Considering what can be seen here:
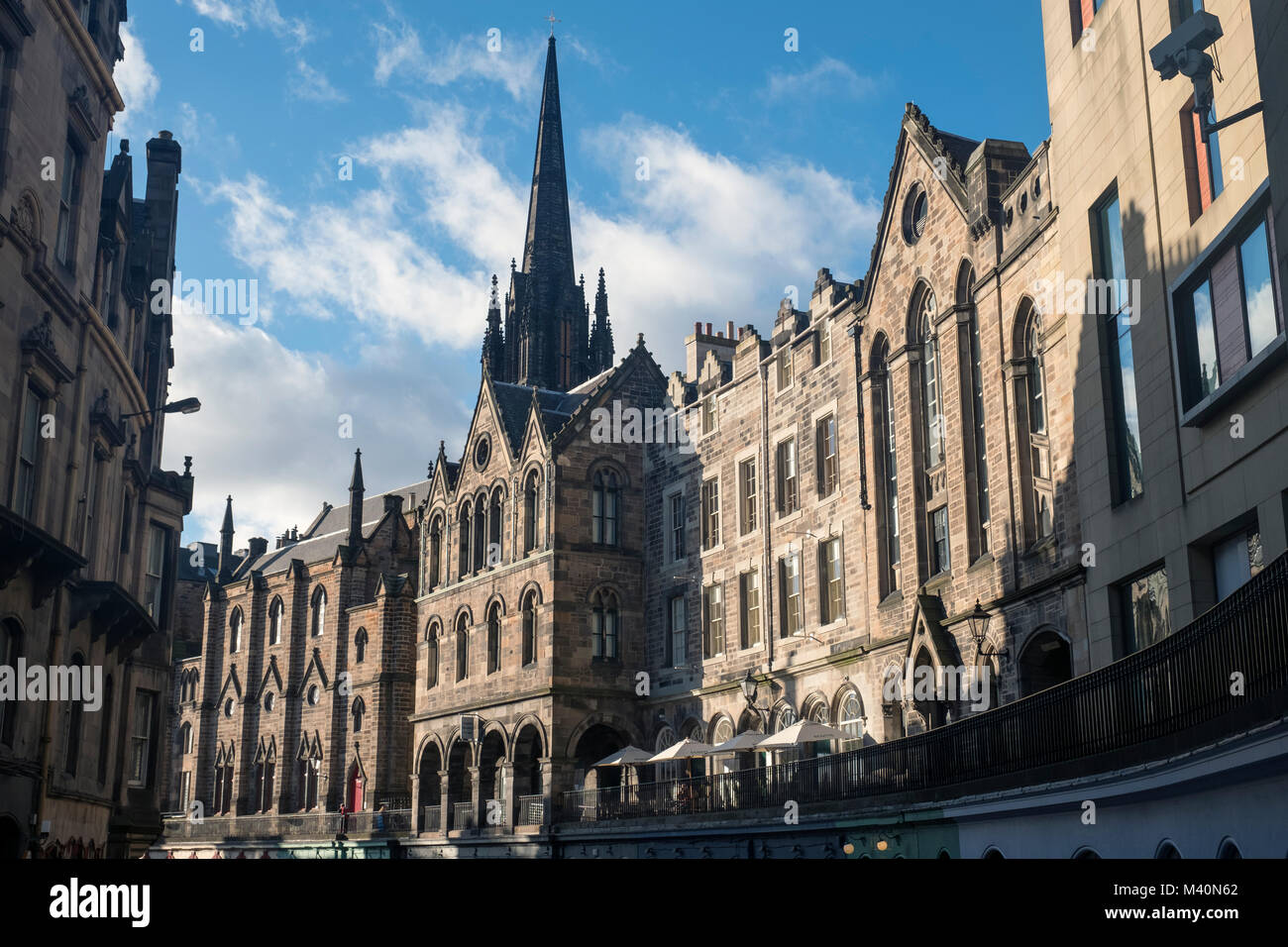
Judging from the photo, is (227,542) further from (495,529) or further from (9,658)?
(9,658)

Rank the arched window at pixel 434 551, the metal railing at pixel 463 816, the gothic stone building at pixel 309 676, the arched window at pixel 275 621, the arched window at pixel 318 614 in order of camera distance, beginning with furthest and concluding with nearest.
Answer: the arched window at pixel 275 621, the arched window at pixel 318 614, the gothic stone building at pixel 309 676, the arched window at pixel 434 551, the metal railing at pixel 463 816

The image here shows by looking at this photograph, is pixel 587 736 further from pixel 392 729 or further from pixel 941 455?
pixel 941 455

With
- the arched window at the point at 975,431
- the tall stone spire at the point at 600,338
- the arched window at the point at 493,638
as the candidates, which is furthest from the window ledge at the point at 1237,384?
the tall stone spire at the point at 600,338

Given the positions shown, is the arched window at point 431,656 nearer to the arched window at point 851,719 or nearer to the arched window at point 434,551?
the arched window at point 434,551

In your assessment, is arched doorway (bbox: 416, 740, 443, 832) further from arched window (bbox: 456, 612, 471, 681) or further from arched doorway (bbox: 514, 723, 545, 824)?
arched doorway (bbox: 514, 723, 545, 824)

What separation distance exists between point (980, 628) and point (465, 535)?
95.6ft

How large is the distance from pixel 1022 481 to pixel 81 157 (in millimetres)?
19552

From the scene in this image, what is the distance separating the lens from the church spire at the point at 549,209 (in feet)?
284

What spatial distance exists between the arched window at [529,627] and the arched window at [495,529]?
10.5 ft

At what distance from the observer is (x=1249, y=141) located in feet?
58.4

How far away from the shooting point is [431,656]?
2170 inches

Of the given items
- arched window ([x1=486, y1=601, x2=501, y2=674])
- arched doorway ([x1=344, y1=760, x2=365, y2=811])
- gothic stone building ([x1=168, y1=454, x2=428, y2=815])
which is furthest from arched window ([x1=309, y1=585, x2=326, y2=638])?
arched window ([x1=486, y1=601, x2=501, y2=674])
